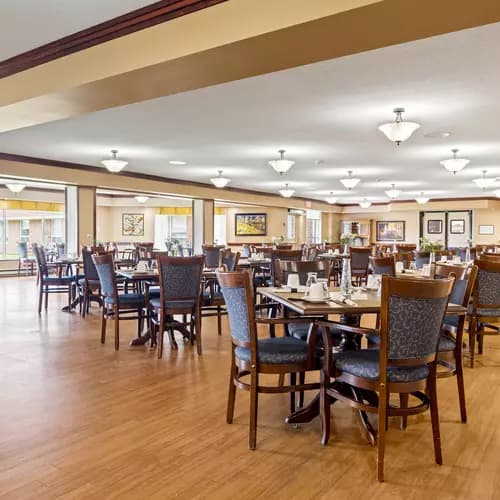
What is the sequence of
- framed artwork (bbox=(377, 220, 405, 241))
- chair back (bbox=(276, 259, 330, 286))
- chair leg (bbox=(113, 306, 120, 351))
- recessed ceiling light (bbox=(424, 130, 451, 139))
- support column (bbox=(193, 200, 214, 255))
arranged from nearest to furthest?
chair back (bbox=(276, 259, 330, 286))
chair leg (bbox=(113, 306, 120, 351))
recessed ceiling light (bbox=(424, 130, 451, 139))
support column (bbox=(193, 200, 214, 255))
framed artwork (bbox=(377, 220, 405, 241))

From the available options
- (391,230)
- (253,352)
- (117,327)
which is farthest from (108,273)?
(391,230)

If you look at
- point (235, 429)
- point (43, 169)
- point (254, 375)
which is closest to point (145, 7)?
point (254, 375)

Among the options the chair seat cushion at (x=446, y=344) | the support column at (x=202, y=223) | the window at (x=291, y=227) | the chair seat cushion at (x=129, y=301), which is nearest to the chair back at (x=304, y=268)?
the chair seat cushion at (x=446, y=344)

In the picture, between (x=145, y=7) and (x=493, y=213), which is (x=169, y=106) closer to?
(x=145, y=7)

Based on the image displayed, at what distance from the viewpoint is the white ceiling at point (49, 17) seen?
8.92 feet

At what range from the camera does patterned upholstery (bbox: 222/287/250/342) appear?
106 inches

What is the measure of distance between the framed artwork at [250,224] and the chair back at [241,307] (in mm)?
14814

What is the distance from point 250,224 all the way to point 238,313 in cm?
1504

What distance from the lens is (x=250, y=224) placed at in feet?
58.2

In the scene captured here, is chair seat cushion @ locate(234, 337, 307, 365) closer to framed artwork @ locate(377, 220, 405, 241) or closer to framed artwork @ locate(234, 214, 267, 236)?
framed artwork @ locate(234, 214, 267, 236)

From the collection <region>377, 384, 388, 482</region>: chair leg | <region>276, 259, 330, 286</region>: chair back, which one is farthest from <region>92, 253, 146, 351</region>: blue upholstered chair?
<region>377, 384, 388, 482</region>: chair leg

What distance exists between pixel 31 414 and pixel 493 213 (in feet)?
56.1

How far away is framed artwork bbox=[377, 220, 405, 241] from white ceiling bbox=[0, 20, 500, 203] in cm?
860

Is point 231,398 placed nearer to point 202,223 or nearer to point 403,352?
point 403,352
